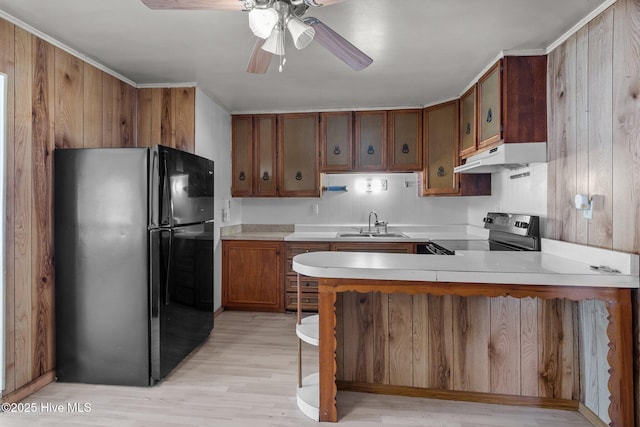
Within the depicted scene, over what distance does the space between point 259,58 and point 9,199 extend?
66.7 inches

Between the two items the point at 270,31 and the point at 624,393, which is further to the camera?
the point at 624,393

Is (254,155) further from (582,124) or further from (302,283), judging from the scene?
(582,124)

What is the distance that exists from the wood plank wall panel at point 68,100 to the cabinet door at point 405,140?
2.91 m

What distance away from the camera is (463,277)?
1.77m

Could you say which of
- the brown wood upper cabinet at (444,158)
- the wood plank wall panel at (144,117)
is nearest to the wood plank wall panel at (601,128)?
the brown wood upper cabinet at (444,158)

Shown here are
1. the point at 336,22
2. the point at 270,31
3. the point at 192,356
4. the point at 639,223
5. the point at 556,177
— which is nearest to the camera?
the point at 270,31

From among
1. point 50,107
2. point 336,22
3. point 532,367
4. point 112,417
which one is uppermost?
point 336,22

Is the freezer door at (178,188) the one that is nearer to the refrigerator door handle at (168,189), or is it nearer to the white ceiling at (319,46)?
the refrigerator door handle at (168,189)

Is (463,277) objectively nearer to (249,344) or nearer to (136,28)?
(249,344)

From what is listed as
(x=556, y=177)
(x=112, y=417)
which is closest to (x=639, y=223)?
(x=556, y=177)

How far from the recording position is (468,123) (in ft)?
11.1

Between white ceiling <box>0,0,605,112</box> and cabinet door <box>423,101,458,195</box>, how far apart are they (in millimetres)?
326

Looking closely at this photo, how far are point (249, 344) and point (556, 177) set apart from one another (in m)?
2.67

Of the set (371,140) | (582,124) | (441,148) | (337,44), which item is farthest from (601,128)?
(371,140)
